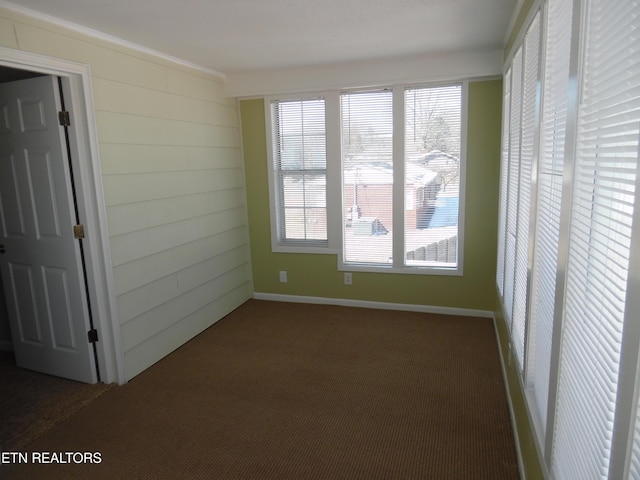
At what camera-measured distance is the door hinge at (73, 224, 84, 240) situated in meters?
2.88

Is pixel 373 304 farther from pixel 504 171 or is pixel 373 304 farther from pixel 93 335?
pixel 93 335

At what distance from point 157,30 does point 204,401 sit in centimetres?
247

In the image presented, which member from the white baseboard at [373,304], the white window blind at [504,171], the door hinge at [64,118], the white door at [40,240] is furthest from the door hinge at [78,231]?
the white window blind at [504,171]

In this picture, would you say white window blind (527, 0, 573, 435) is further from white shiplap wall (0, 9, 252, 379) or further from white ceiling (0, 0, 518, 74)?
white shiplap wall (0, 9, 252, 379)

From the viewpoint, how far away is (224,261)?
14.3 ft

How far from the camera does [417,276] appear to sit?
14.1 ft

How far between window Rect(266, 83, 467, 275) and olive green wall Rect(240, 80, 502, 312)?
0.09 m

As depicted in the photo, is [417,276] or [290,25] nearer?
[290,25]

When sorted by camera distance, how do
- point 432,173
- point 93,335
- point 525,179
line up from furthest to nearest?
point 432,173 → point 93,335 → point 525,179

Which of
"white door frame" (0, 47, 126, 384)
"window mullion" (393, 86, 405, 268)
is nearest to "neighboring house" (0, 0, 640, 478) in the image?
"white door frame" (0, 47, 126, 384)

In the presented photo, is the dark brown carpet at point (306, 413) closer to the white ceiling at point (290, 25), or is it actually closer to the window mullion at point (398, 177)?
the window mullion at point (398, 177)

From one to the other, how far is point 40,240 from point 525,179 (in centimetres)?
318

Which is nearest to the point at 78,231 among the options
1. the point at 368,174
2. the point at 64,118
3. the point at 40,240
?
the point at 40,240

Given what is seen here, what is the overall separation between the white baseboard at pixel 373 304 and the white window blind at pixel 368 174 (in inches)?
17.7
